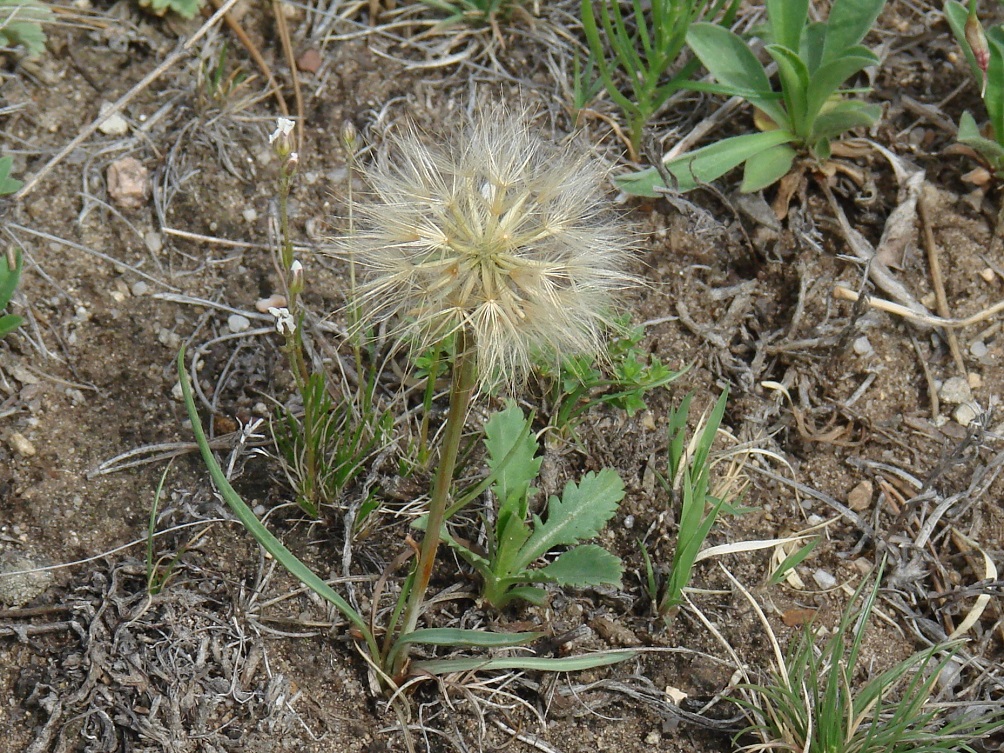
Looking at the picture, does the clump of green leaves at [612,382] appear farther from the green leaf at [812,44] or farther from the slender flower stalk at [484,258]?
the green leaf at [812,44]

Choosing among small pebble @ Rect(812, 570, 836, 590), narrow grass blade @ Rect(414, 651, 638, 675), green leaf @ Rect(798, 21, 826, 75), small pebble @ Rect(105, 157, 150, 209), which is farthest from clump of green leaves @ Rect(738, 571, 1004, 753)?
small pebble @ Rect(105, 157, 150, 209)

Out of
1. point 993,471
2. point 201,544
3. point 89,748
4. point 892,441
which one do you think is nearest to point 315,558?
point 201,544

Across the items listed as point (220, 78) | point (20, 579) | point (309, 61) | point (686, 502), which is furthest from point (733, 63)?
point (20, 579)

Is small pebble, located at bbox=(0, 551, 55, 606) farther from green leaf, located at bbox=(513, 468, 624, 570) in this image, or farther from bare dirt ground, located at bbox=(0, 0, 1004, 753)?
green leaf, located at bbox=(513, 468, 624, 570)

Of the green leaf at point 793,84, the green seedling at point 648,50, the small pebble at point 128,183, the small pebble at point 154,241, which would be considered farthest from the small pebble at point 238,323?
the green leaf at point 793,84

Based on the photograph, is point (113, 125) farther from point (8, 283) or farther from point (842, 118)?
point (842, 118)

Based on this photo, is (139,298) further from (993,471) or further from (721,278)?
(993,471)
